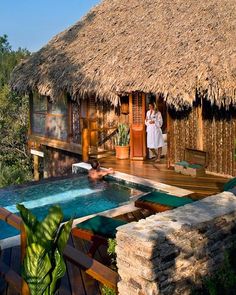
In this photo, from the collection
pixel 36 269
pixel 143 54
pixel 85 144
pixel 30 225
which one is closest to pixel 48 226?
pixel 30 225

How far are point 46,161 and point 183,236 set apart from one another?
470 inches

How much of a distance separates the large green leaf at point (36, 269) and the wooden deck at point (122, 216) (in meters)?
1.02

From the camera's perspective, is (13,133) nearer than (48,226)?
No

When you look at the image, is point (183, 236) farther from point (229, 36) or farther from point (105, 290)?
point (229, 36)

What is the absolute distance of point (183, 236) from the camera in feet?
13.7

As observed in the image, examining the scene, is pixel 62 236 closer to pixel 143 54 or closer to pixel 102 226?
pixel 102 226

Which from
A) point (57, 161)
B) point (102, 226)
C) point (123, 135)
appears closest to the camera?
point (102, 226)

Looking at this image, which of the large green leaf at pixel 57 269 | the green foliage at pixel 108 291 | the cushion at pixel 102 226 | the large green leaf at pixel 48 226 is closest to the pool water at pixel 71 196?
the cushion at pixel 102 226

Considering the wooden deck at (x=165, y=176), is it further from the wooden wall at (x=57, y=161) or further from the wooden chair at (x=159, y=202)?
the wooden wall at (x=57, y=161)

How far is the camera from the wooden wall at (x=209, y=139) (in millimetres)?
9031

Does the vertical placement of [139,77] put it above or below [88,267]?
above

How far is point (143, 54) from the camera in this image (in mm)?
10984

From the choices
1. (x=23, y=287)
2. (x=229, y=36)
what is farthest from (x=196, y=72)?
(x=23, y=287)

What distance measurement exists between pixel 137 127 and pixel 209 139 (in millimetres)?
2541
